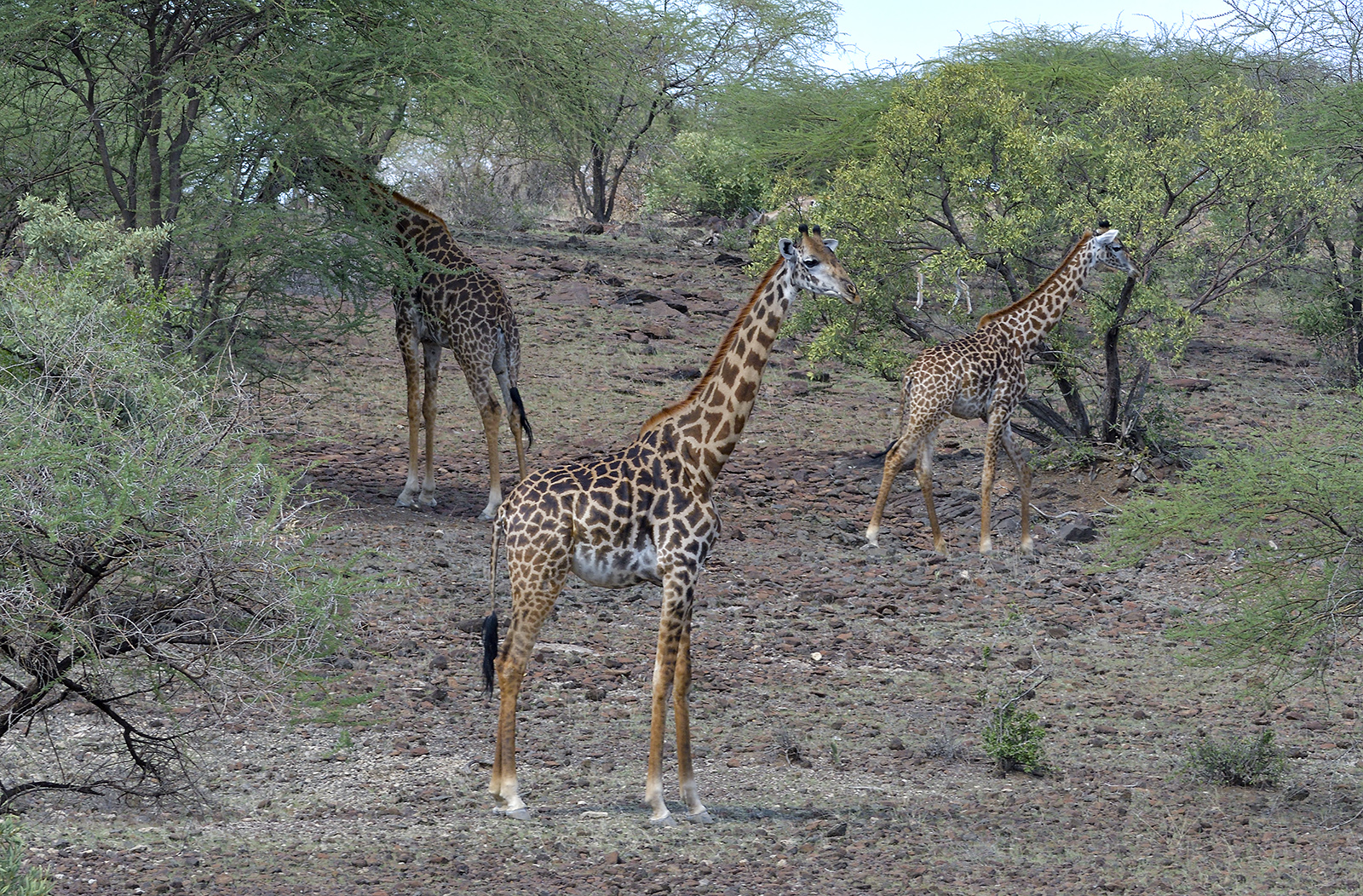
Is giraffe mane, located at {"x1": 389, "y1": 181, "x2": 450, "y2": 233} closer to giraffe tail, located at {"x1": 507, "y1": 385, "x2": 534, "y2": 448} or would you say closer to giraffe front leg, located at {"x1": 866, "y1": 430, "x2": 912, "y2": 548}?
giraffe tail, located at {"x1": 507, "y1": 385, "x2": 534, "y2": 448}

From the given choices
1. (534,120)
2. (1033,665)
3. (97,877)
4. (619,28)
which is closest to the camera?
(97,877)

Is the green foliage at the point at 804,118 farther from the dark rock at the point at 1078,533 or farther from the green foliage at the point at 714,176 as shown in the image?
the dark rock at the point at 1078,533

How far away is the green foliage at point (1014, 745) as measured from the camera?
27.1ft

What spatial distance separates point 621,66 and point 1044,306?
11.5 meters

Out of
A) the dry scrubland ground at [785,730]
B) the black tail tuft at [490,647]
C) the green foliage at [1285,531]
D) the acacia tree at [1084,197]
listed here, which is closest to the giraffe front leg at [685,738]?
the dry scrubland ground at [785,730]

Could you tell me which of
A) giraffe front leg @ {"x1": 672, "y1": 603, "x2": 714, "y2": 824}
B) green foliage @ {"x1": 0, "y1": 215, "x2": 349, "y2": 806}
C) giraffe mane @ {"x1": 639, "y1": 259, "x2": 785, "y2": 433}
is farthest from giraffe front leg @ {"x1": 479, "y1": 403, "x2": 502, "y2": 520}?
green foliage @ {"x1": 0, "y1": 215, "x2": 349, "y2": 806}

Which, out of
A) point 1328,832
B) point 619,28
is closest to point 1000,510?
point 1328,832

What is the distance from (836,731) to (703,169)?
2136 cm

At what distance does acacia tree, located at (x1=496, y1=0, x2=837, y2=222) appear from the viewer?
60.8 feet

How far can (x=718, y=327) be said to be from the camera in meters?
22.3

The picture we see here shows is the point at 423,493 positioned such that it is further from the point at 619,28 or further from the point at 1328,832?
the point at 619,28

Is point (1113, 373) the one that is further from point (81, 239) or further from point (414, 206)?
point (81, 239)

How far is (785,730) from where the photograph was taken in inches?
352

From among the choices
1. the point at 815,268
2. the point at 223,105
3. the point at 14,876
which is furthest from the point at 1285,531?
the point at 223,105
